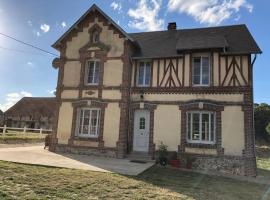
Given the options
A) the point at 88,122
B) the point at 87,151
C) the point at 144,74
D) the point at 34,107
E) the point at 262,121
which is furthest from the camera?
the point at 34,107

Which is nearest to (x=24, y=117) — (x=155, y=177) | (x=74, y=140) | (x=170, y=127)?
(x=74, y=140)

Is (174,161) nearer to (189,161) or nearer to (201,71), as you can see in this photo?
(189,161)

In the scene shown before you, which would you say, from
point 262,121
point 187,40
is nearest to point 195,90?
point 187,40

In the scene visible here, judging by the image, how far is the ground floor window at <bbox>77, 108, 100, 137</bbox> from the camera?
13435 mm

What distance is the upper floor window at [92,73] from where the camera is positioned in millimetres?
13970

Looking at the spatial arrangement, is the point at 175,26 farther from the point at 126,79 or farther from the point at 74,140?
the point at 74,140

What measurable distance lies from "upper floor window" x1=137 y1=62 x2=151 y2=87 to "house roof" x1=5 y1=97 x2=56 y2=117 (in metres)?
25.8

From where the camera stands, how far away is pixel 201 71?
12461mm

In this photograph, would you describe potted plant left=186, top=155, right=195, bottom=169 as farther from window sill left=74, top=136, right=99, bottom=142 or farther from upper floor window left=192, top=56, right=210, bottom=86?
window sill left=74, top=136, right=99, bottom=142

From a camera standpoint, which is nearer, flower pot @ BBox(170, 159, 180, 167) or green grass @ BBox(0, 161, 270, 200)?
green grass @ BBox(0, 161, 270, 200)

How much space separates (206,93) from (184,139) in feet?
8.03

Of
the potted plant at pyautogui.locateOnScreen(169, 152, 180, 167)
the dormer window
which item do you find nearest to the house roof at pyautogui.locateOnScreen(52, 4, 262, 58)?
the dormer window

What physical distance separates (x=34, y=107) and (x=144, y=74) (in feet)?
96.0

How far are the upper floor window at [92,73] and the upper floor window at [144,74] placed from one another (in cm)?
236
